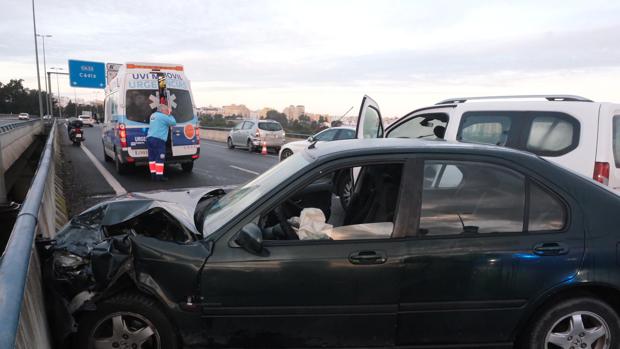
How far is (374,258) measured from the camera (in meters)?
2.57

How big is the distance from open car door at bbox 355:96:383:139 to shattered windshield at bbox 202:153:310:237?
2061 mm

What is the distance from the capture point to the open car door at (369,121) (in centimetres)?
527

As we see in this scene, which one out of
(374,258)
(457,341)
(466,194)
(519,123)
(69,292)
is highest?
A: (519,123)

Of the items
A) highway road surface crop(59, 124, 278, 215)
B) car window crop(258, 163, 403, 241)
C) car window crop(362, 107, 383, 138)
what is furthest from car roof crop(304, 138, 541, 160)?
highway road surface crop(59, 124, 278, 215)

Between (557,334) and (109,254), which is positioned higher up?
(109,254)

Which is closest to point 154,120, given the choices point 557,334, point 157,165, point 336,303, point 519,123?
point 157,165

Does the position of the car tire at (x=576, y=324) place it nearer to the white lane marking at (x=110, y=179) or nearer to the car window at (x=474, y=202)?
the car window at (x=474, y=202)

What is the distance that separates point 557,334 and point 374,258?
124 cm

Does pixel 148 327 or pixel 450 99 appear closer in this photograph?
pixel 148 327

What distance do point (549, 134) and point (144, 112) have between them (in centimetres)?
916

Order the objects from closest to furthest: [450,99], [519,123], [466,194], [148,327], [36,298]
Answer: [36,298] < [148,327] < [466,194] < [519,123] < [450,99]

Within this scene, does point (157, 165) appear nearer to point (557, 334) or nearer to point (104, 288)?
point (104, 288)

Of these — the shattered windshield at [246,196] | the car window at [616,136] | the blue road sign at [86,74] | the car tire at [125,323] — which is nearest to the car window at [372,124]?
the shattered windshield at [246,196]

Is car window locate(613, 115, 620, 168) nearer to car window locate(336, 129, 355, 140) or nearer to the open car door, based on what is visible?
the open car door
